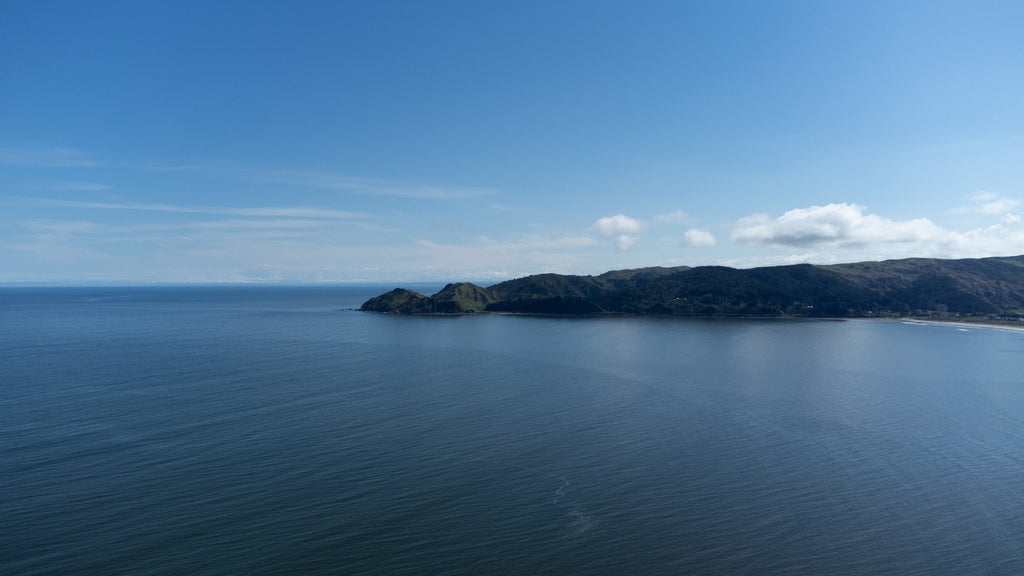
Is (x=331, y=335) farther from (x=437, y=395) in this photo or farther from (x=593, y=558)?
(x=593, y=558)

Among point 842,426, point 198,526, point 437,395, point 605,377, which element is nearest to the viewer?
point 198,526

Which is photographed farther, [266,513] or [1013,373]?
[1013,373]

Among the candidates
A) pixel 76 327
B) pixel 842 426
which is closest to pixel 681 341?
pixel 842 426

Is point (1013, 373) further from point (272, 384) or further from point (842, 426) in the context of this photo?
point (272, 384)

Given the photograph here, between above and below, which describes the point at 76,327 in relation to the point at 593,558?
above

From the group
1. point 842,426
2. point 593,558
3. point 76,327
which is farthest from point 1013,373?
point 76,327

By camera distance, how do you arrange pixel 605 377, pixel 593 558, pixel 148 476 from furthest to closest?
pixel 605 377 → pixel 148 476 → pixel 593 558
